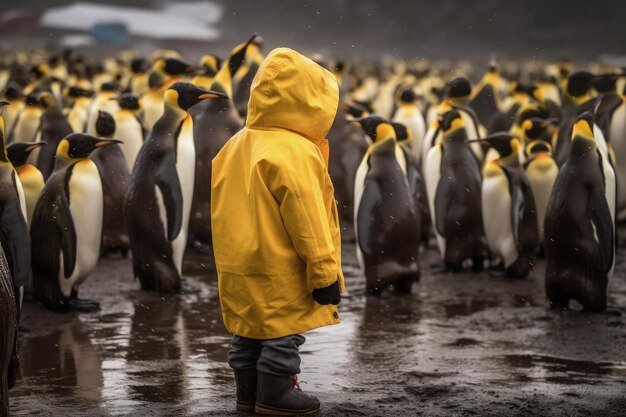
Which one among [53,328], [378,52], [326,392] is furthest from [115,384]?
[378,52]

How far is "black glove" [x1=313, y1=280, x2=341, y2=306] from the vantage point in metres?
3.16

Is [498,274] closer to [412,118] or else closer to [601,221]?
[601,221]

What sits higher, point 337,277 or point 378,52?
point 378,52

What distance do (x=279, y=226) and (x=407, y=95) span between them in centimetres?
818

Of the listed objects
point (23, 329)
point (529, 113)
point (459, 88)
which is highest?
point (459, 88)

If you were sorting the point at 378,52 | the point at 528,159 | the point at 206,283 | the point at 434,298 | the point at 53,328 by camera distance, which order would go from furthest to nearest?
the point at 378,52
the point at 528,159
the point at 206,283
the point at 434,298
the point at 53,328

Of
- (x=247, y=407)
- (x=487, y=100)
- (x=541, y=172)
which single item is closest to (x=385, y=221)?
(x=541, y=172)

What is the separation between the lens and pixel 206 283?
255 inches

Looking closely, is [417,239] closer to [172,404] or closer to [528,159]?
[528,159]

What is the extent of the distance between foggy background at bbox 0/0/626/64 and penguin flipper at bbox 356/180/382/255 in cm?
3476

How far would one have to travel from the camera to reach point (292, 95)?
3230 millimetres

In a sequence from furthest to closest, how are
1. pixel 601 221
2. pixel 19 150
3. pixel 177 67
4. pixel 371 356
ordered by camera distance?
1. pixel 177 67
2. pixel 19 150
3. pixel 601 221
4. pixel 371 356

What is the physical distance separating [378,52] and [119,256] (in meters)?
40.5

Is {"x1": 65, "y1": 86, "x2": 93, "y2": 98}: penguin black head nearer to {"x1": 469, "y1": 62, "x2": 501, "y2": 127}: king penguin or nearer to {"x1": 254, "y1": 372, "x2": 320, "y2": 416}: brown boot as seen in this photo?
{"x1": 469, "y1": 62, "x2": 501, "y2": 127}: king penguin
